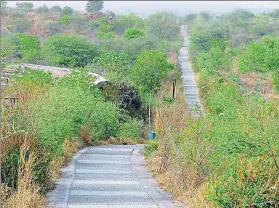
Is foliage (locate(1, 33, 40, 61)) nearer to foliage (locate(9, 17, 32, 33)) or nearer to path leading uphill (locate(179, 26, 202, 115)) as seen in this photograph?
path leading uphill (locate(179, 26, 202, 115))

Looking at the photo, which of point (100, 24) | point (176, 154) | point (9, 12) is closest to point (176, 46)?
point (100, 24)

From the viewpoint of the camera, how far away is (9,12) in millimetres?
82750

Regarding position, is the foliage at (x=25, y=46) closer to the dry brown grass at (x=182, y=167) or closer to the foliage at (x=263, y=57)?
the foliage at (x=263, y=57)

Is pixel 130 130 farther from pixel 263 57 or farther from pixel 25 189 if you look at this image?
pixel 25 189

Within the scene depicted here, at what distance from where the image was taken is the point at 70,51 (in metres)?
48.7

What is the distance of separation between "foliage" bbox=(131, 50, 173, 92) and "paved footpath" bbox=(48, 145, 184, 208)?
20828mm

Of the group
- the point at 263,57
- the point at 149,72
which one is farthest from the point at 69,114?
the point at 149,72

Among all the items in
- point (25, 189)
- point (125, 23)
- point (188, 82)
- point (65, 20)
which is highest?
point (25, 189)

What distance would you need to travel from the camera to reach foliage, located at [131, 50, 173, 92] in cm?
3681

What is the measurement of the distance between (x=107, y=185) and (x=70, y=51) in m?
38.0

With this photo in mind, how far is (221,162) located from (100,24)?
72339 mm

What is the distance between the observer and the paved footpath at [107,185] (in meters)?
9.79

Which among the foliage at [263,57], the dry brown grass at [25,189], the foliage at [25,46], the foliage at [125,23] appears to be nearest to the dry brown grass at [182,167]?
the dry brown grass at [25,189]

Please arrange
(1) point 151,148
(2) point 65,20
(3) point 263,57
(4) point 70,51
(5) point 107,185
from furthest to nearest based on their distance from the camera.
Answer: (2) point 65,20 → (4) point 70,51 → (3) point 263,57 → (1) point 151,148 → (5) point 107,185
